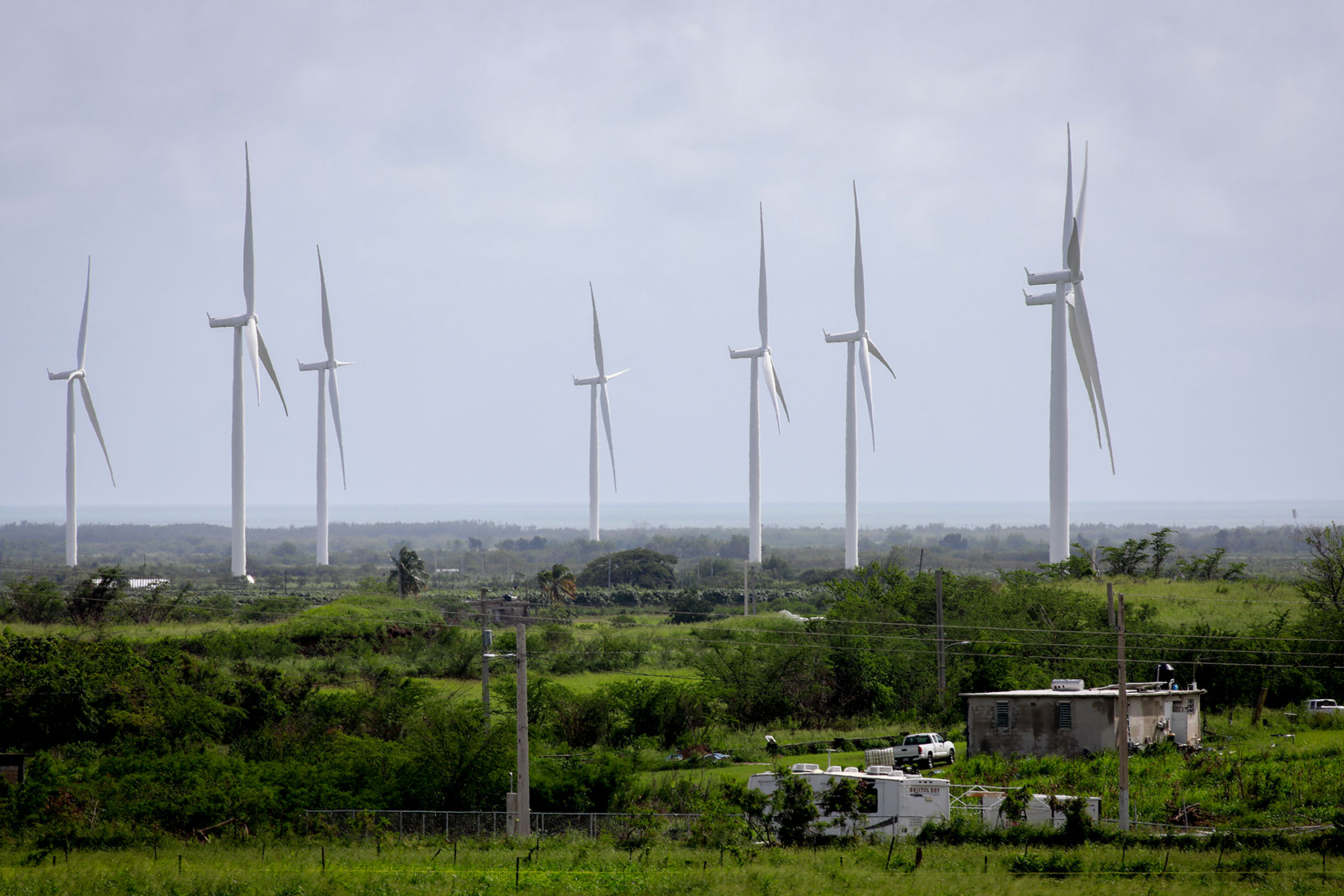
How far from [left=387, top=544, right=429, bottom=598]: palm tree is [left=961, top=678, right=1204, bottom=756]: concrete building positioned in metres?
63.7

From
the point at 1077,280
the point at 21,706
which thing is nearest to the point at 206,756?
the point at 21,706

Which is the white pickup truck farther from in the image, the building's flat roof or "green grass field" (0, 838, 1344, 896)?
→ "green grass field" (0, 838, 1344, 896)

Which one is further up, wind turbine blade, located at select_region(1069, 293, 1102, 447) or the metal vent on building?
wind turbine blade, located at select_region(1069, 293, 1102, 447)

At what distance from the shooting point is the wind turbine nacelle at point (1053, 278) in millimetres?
72875

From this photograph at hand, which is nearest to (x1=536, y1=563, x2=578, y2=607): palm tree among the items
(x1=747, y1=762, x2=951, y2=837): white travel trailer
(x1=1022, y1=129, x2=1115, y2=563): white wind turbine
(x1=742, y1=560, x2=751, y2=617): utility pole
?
(x1=742, y1=560, x2=751, y2=617): utility pole

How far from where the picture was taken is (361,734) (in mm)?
46750

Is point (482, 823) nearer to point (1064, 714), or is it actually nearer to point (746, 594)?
point (1064, 714)

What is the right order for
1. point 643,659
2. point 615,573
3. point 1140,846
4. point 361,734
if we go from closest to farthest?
point 1140,846, point 361,734, point 643,659, point 615,573

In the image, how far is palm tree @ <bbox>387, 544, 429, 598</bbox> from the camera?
103 metres

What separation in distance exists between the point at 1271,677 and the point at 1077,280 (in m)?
27.1

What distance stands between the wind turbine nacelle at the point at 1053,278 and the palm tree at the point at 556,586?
40.2 meters

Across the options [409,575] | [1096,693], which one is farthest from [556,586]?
[1096,693]

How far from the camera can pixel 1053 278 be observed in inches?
2923

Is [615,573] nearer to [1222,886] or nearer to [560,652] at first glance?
[560,652]
